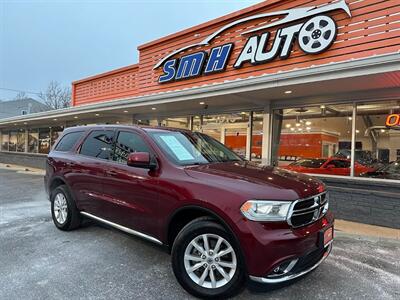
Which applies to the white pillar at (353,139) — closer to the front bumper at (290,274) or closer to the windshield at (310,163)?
the windshield at (310,163)

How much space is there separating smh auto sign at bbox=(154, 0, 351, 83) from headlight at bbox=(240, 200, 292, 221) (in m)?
6.11

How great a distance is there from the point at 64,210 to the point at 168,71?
7.58m

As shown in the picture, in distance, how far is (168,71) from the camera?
11453 millimetres

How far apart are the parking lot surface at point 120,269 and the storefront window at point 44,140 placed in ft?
45.0

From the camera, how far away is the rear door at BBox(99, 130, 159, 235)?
11.8ft

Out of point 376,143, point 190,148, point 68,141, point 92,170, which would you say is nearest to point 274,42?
point 376,143

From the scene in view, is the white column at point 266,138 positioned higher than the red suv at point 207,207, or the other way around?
the white column at point 266,138

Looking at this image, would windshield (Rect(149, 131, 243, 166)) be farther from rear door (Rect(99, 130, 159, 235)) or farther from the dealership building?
the dealership building

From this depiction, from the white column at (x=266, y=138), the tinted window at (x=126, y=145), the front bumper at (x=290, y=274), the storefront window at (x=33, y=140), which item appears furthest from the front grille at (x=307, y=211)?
the storefront window at (x=33, y=140)

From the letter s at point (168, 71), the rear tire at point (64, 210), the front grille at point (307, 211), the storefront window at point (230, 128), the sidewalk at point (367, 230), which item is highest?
the letter s at point (168, 71)

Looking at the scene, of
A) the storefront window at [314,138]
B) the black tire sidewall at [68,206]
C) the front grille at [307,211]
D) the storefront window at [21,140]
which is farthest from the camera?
the storefront window at [21,140]

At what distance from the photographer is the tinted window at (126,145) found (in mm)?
4047

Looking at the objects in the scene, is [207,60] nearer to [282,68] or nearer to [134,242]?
[282,68]

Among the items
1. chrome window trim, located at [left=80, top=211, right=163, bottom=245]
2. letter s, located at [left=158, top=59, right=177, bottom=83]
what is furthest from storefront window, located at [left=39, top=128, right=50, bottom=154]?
chrome window trim, located at [left=80, top=211, right=163, bottom=245]
